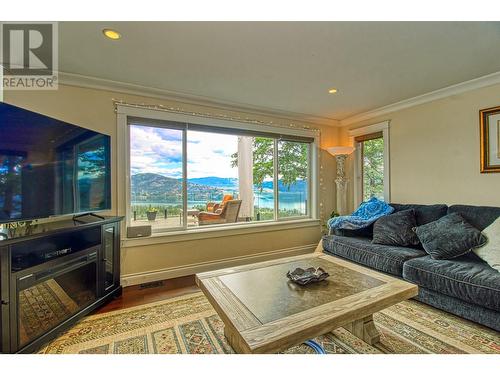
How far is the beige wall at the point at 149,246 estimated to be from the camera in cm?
244

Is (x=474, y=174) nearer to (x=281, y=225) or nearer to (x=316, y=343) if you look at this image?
(x=281, y=225)

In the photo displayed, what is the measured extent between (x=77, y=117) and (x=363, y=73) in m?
2.99

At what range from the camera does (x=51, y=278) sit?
5.89 ft

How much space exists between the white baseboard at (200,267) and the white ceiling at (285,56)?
2.16m

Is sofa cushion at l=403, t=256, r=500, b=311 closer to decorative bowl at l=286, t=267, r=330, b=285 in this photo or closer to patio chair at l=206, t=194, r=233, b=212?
decorative bowl at l=286, t=267, r=330, b=285

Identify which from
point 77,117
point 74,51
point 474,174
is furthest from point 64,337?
point 474,174

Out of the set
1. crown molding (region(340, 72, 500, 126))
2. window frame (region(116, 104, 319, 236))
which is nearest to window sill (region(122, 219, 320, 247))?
window frame (region(116, 104, 319, 236))

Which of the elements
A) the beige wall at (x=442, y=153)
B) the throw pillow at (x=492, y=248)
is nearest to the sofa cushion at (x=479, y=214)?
the throw pillow at (x=492, y=248)

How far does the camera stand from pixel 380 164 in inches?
150

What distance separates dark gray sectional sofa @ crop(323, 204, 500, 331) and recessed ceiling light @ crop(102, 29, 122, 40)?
302 centimetres

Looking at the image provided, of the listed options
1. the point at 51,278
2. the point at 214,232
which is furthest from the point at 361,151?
the point at 51,278

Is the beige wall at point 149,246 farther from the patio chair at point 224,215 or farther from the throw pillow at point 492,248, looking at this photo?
the throw pillow at point 492,248

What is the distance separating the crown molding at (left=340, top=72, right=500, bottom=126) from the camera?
2.58 m

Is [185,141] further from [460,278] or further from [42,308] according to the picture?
[460,278]
